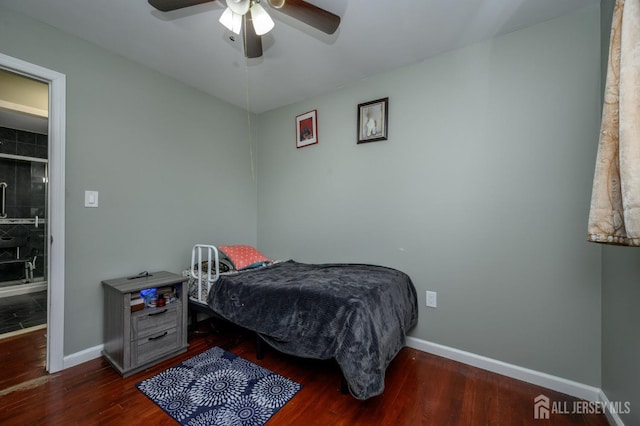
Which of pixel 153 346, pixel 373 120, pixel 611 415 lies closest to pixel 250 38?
pixel 373 120

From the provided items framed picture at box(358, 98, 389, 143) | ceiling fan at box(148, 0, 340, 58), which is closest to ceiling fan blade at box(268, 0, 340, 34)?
ceiling fan at box(148, 0, 340, 58)

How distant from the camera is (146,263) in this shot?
2334 mm

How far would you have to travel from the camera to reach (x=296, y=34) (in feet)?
6.34

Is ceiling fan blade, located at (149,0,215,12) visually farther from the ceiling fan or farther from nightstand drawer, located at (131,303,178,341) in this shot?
nightstand drawer, located at (131,303,178,341)

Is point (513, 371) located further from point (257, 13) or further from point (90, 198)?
point (90, 198)

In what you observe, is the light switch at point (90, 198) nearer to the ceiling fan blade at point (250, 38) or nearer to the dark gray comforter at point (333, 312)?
the dark gray comforter at point (333, 312)

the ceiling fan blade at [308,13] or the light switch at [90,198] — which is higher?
the ceiling fan blade at [308,13]

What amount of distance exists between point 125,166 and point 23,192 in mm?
3646

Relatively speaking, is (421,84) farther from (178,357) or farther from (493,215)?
(178,357)

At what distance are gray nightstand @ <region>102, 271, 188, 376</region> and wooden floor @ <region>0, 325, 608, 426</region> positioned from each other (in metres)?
0.08

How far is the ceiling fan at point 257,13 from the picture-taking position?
1374 mm

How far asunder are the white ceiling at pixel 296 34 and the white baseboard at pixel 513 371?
7.83 ft

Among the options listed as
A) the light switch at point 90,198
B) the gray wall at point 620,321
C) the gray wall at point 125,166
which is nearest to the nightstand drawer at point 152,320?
the gray wall at point 125,166

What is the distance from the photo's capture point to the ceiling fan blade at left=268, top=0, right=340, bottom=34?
137cm
